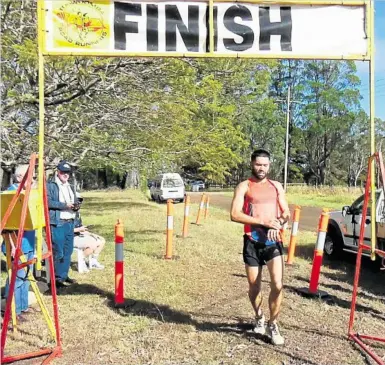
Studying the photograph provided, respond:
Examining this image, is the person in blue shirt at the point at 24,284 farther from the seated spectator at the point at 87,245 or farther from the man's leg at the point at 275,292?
the man's leg at the point at 275,292

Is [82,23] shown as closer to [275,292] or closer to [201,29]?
[201,29]

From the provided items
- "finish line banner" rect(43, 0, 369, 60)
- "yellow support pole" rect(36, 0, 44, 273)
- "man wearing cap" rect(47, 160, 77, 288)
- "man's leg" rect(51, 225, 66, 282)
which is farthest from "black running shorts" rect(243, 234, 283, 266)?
"man's leg" rect(51, 225, 66, 282)

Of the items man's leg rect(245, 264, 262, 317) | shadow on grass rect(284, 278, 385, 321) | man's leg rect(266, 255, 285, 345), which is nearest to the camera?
man's leg rect(266, 255, 285, 345)

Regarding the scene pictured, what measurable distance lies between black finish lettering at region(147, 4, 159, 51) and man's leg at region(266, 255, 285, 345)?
2314 millimetres

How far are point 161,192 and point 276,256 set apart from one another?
1088 inches

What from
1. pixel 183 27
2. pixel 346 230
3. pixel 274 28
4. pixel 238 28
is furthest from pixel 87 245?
pixel 346 230

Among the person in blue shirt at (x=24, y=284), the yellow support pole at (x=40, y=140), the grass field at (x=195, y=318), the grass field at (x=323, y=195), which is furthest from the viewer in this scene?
the grass field at (x=323, y=195)

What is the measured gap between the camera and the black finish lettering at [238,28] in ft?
15.6

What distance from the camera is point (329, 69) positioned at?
193 ft

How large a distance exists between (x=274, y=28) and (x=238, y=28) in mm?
343

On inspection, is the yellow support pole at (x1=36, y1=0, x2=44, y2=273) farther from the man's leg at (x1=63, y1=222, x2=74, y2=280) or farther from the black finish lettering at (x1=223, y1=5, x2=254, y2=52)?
the man's leg at (x1=63, y1=222, x2=74, y2=280)

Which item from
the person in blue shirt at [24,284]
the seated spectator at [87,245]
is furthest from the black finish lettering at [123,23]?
the seated spectator at [87,245]

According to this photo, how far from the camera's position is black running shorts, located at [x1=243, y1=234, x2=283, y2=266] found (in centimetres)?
475

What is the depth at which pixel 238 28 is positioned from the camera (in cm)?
478
